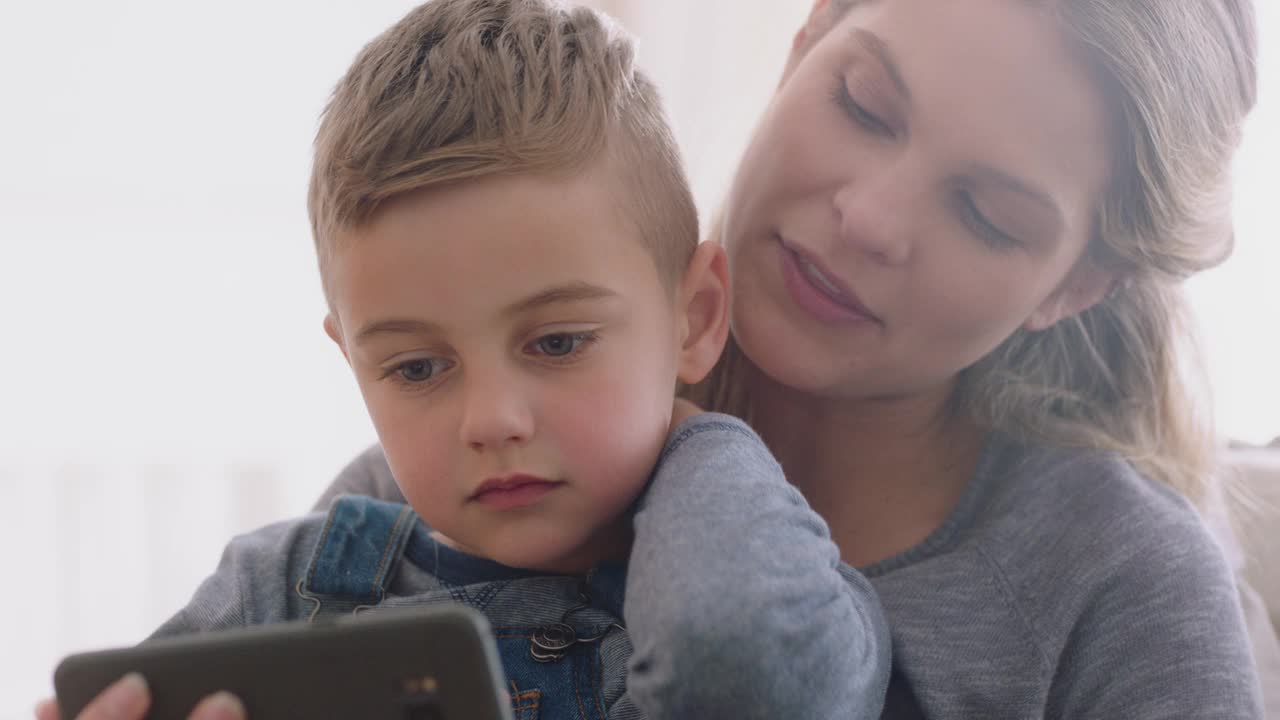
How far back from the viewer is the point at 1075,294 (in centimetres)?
109

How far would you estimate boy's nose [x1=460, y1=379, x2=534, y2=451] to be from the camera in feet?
2.37

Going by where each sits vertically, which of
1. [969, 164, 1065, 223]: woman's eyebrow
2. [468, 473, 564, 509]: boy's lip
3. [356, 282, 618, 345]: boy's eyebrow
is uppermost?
[969, 164, 1065, 223]: woman's eyebrow

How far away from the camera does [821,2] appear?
3.71 ft

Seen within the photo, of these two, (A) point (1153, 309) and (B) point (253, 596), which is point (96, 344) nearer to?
(B) point (253, 596)

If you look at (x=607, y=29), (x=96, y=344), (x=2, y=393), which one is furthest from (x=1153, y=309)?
(x=2, y=393)

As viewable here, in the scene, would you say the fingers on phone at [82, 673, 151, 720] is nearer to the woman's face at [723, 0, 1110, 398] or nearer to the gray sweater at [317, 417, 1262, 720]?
the gray sweater at [317, 417, 1262, 720]

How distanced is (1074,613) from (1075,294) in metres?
0.33

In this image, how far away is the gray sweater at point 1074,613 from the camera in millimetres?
878

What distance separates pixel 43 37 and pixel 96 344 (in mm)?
542

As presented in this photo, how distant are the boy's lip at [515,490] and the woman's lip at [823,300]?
0.33m

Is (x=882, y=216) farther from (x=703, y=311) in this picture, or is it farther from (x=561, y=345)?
(x=561, y=345)

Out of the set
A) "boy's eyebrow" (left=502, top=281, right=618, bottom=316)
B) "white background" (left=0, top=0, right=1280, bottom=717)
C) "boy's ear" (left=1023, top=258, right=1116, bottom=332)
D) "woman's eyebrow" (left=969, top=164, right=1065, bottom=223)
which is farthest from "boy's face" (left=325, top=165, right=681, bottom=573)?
"white background" (left=0, top=0, right=1280, bottom=717)

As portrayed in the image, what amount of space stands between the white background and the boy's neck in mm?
794

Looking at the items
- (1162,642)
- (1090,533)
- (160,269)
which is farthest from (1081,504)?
(160,269)
